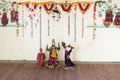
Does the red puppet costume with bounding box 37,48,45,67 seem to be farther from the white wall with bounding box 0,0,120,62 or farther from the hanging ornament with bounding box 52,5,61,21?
the hanging ornament with bounding box 52,5,61,21

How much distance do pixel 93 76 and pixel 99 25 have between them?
0.75 meters

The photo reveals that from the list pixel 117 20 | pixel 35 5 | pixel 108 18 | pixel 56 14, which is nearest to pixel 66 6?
pixel 56 14

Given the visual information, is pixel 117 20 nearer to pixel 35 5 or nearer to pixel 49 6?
pixel 49 6

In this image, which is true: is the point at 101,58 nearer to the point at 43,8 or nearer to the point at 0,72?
the point at 43,8

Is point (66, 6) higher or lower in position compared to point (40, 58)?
higher

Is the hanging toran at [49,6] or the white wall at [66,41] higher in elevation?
the hanging toran at [49,6]

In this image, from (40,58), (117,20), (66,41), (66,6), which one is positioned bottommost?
(40,58)

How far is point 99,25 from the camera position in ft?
9.93

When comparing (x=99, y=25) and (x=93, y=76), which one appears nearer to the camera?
(x=93, y=76)

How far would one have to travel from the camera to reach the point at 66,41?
306 cm

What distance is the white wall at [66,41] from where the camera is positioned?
9.98 feet

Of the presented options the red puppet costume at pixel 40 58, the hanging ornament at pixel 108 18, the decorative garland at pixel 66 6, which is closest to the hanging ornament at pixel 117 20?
the hanging ornament at pixel 108 18

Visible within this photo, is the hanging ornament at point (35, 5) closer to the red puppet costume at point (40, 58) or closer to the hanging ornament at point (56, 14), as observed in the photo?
the hanging ornament at point (56, 14)

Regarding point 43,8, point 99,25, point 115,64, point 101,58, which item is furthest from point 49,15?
point 115,64
